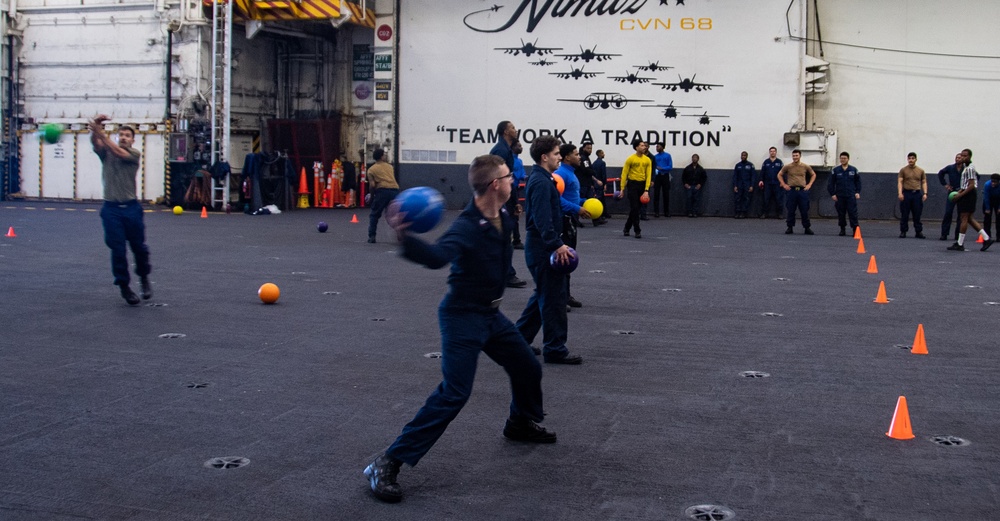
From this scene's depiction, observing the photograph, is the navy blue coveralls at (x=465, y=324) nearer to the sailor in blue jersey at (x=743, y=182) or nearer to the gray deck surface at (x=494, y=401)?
the gray deck surface at (x=494, y=401)

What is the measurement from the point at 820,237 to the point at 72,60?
887 inches

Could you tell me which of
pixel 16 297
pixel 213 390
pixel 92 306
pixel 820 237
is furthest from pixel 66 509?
pixel 820 237

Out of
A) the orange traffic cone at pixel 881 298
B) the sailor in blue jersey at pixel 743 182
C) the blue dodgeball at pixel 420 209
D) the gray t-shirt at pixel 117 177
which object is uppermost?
the sailor in blue jersey at pixel 743 182

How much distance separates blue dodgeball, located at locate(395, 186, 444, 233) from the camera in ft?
15.9

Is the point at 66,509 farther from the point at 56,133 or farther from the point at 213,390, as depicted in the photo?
the point at 56,133

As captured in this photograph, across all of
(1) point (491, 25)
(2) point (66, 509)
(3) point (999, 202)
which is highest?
(1) point (491, 25)

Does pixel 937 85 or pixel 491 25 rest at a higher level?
pixel 491 25

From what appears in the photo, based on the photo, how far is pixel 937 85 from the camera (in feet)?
88.8

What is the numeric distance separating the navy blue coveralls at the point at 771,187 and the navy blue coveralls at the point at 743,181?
32 centimetres

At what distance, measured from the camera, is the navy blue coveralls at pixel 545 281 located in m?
8.15

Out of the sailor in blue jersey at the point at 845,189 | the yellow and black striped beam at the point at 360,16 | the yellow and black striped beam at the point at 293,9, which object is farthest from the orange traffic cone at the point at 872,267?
the yellow and black striped beam at the point at 360,16

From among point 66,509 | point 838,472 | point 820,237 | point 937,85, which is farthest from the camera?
point 937,85

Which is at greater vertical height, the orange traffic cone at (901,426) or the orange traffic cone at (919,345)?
the orange traffic cone at (919,345)

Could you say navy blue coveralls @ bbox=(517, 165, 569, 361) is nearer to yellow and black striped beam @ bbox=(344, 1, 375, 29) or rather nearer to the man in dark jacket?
the man in dark jacket
